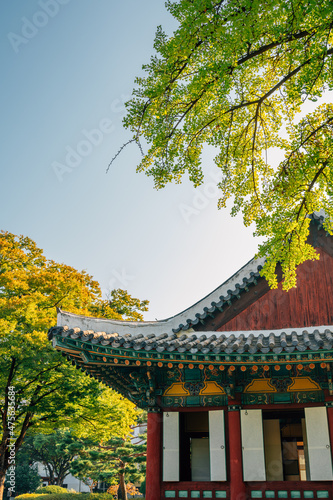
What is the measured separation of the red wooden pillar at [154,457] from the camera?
9023mm

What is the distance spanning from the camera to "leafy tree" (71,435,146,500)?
77.2 feet

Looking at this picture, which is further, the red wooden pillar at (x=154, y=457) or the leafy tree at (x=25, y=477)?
the leafy tree at (x=25, y=477)

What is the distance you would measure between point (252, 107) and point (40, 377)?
40.2ft

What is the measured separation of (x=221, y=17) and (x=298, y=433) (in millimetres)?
11508

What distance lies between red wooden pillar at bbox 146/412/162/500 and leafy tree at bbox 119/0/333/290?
3.91m

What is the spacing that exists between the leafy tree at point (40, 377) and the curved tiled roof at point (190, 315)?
6.63m

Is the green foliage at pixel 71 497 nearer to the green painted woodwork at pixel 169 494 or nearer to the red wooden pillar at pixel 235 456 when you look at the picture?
the green painted woodwork at pixel 169 494

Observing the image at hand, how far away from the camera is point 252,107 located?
28.5 ft

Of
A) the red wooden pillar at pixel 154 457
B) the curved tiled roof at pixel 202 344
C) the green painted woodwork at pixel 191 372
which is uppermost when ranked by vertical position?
the curved tiled roof at pixel 202 344

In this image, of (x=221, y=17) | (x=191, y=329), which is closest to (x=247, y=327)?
(x=191, y=329)

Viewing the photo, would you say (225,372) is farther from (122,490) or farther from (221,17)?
(122,490)

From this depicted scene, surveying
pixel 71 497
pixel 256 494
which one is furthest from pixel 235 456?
pixel 71 497

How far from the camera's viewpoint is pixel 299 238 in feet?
25.9

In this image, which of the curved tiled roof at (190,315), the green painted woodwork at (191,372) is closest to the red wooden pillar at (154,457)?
the green painted woodwork at (191,372)
